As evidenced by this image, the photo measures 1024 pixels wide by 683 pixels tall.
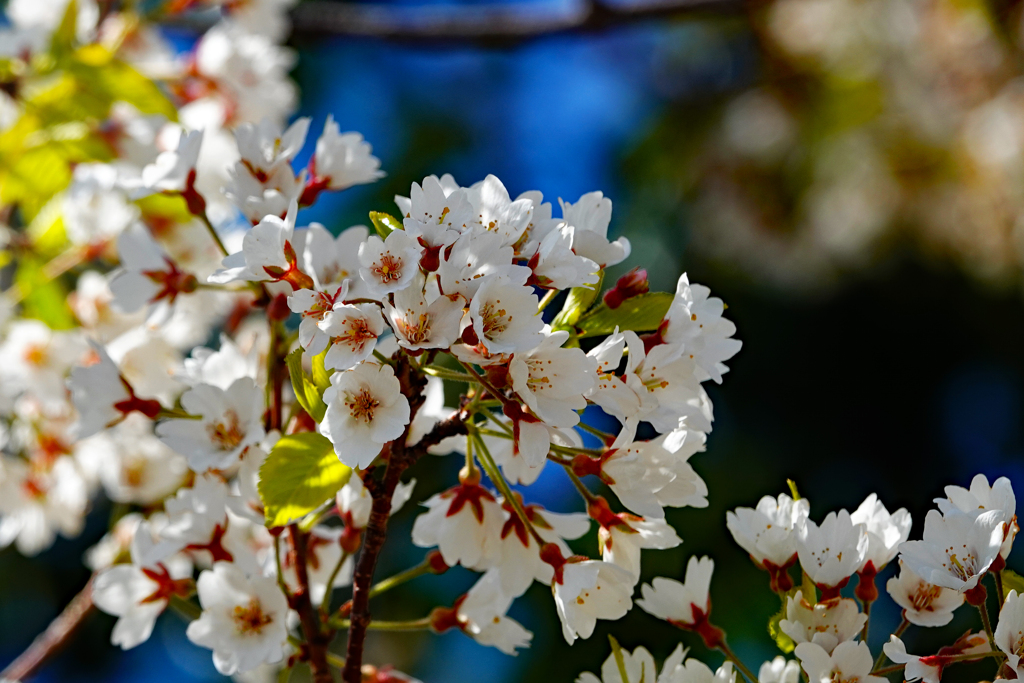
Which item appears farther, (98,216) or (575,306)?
(98,216)

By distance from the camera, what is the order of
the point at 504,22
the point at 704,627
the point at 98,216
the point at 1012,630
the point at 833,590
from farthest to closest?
the point at 504,22, the point at 98,216, the point at 704,627, the point at 833,590, the point at 1012,630

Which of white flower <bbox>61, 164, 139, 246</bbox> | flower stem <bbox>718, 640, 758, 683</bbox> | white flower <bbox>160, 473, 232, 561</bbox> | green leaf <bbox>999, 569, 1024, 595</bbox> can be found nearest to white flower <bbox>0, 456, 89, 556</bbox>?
white flower <bbox>61, 164, 139, 246</bbox>

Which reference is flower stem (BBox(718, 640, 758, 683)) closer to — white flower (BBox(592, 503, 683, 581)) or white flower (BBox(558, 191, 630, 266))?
white flower (BBox(592, 503, 683, 581))

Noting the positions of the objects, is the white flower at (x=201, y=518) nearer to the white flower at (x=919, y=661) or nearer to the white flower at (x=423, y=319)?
the white flower at (x=423, y=319)

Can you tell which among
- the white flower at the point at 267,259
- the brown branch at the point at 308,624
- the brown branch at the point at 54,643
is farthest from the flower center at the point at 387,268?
the brown branch at the point at 54,643

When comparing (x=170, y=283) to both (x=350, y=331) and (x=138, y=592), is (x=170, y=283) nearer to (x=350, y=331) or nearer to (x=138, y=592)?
(x=138, y=592)

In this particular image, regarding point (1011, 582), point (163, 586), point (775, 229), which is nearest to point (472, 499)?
point (163, 586)
